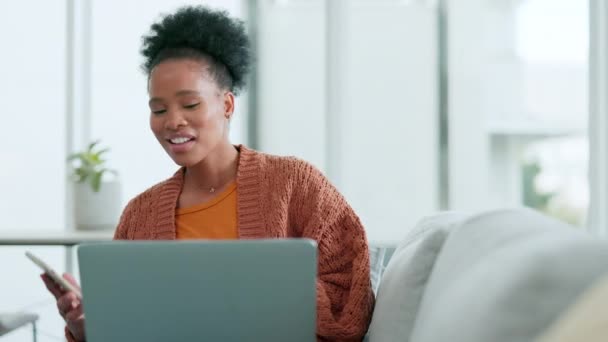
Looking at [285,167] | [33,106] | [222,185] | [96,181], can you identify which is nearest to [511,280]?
[285,167]

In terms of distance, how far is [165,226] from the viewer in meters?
1.90

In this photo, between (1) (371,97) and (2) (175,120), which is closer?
(2) (175,120)

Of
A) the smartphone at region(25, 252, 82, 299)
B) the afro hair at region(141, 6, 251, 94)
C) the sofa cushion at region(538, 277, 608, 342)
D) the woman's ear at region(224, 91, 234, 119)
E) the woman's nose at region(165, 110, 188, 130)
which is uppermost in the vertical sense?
the afro hair at region(141, 6, 251, 94)

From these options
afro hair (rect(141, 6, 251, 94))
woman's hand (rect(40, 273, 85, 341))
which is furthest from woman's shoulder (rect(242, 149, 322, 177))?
Result: woman's hand (rect(40, 273, 85, 341))

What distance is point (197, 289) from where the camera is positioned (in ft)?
3.96

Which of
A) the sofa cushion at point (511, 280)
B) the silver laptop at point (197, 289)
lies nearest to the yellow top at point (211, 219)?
the silver laptop at point (197, 289)

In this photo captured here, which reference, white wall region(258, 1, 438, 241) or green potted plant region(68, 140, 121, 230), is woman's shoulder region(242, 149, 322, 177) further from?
white wall region(258, 1, 438, 241)

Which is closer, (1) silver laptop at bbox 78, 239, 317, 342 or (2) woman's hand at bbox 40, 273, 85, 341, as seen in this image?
(1) silver laptop at bbox 78, 239, 317, 342

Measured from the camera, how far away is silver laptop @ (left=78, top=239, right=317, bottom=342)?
1192 mm

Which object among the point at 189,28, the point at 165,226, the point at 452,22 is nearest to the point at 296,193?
the point at 165,226

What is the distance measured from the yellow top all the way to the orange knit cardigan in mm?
35

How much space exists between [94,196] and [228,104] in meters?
1.70

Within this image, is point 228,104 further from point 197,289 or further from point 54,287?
point 197,289

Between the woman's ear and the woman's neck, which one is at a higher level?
the woman's ear
